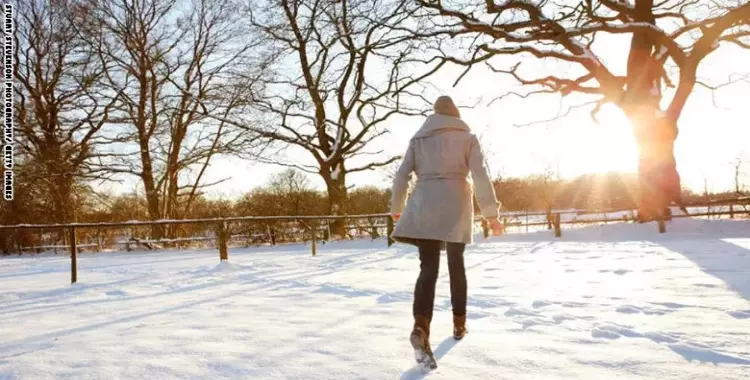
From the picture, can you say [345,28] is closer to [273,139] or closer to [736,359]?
[273,139]

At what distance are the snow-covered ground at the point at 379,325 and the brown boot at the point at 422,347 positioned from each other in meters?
0.08

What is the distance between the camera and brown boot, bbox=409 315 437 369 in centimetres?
263

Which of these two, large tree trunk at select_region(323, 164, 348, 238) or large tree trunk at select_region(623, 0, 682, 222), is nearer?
large tree trunk at select_region(623, 0, 682, 222)

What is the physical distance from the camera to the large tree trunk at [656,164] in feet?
44.5

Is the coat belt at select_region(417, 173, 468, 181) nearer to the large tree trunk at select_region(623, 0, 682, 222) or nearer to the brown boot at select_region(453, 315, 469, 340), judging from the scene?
the brown boot at select_region(453, 315, 469, 340)

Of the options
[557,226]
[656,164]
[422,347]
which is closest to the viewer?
[422,347]

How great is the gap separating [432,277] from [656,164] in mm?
13248

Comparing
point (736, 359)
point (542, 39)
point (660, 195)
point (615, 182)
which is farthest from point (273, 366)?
point (615, 182)

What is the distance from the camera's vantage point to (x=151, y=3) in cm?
1988

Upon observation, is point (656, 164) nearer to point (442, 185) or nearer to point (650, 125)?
point (650, 125)

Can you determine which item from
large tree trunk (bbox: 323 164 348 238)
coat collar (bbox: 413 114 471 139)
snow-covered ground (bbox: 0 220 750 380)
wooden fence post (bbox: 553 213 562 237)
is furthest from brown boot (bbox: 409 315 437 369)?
large tree trunk (bbox: 323 164 348 238)

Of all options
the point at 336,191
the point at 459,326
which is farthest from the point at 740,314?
the point at 336,191

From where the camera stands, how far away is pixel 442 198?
3.04 meters

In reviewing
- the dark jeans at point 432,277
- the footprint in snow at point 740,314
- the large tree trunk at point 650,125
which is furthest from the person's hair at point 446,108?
the large tree trunk at point 650,125
